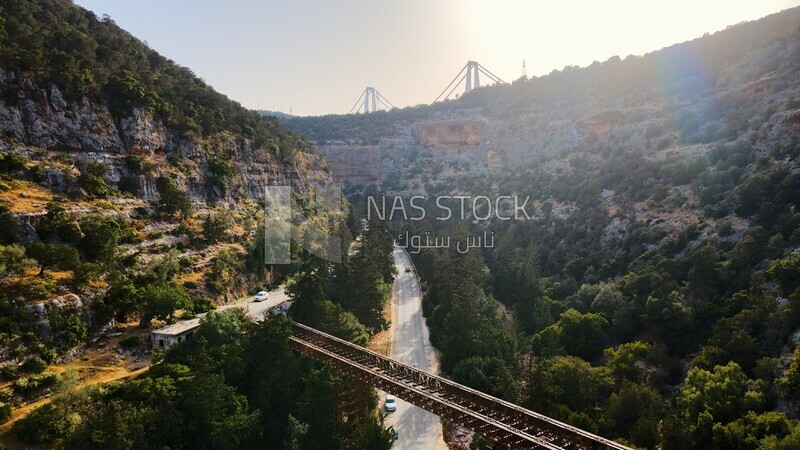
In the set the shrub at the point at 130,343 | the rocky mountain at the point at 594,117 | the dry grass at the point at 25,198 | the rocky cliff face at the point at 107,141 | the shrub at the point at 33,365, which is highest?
the rocky mountain at the point at 594,117

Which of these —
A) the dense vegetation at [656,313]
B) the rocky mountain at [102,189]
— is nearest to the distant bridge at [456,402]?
the dense vegetation at [656,313]

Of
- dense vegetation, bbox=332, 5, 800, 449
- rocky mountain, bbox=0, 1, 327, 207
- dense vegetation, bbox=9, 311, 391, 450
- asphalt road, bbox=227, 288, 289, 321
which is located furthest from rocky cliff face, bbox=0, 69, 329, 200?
dense vegetation, bbox=332, 5, 800, 449

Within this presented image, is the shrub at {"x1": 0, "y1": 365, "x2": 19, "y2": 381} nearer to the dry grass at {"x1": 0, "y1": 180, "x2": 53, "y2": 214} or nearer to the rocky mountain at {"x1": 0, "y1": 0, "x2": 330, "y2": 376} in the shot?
the rocky mountain at {"x1": 0, "y1": 0, "x2": 330, "y2": 376}

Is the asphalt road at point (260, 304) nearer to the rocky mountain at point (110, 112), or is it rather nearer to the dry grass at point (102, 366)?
the dry grass at point (102, 366)

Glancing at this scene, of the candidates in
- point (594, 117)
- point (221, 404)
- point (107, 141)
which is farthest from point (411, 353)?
point (594, 117)

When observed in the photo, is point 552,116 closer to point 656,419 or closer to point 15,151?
point 656,419

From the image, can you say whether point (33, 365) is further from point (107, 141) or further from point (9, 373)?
point (107, 141)
